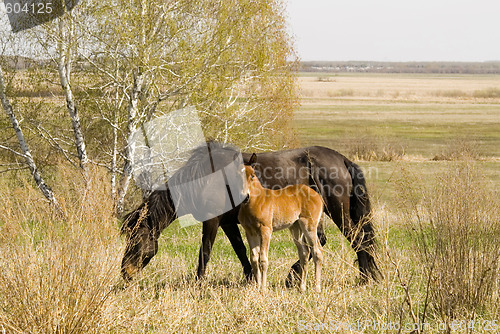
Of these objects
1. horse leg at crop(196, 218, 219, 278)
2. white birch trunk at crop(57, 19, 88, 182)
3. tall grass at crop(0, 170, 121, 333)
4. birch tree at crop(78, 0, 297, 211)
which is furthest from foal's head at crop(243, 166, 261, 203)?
white birch trunk at crop(57, 19, 88, 182)

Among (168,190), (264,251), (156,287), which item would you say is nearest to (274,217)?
(264,251)

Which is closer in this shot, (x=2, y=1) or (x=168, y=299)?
(x=168, y=299)

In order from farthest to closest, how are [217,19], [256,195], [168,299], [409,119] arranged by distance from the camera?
1. [409,119]
2. [217,19]
3. [256,195]
4. [168,299]

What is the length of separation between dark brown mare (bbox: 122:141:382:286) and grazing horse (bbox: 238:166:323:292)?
0.32 meters

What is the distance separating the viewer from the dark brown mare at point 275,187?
702 centimetres

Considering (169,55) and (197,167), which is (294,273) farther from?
(169,55)

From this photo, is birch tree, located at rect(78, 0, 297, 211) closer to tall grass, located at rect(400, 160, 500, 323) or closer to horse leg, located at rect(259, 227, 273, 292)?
horse leg, located at rect(259, 227, 273, 292)

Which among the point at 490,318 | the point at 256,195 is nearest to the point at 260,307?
the point at 256,195

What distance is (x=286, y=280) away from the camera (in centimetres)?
756

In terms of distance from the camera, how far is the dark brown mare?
277 inches

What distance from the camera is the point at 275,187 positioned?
317 inches

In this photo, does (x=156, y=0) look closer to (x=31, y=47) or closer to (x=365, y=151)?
(x=31, y=47)

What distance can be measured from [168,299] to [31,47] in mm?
10600

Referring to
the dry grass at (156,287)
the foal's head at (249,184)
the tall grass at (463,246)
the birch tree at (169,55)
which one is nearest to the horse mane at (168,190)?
the foal's head at (249,184)
